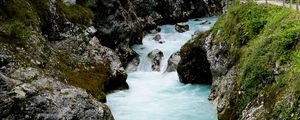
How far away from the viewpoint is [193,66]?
1289 inches

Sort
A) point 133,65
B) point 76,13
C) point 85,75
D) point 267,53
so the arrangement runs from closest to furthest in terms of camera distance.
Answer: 1. point 267,53
2. point 85,75
3. point 76,13
4. point 133,65

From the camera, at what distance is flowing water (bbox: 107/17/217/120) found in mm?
26250

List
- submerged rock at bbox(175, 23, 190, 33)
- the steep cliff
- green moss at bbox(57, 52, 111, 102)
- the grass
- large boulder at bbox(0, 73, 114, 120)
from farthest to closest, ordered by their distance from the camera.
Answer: submerged rock at bbox(175, 23, 190, 33)
green moss at bbox(57, 52, 111, 102)
large boulder at bbox(0, 73, 114, 120)
the steep cliff
the grass

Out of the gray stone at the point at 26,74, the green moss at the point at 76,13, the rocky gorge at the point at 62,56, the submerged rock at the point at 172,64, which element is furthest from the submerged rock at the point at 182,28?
the gray stone at the point at 26,74

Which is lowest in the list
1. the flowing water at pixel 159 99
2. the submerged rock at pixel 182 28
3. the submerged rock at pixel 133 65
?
the flowing water at pixel 159 99

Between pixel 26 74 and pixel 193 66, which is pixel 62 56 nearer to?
pixel 26 74

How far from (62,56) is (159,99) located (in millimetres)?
6732

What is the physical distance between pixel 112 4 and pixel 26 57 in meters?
16.8

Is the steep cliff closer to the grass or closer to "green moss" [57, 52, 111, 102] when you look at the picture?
the grass

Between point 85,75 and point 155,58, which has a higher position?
point 85,75

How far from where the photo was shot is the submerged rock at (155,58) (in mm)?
39188

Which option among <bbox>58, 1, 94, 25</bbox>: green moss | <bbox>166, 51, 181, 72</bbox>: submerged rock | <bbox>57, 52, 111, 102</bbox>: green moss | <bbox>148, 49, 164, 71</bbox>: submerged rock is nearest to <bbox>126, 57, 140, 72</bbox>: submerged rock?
<bbox>148, 49, 164, 71</bbox>: submerged rock

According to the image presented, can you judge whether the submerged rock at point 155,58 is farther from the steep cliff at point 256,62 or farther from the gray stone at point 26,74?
the gray stone at point 26,74

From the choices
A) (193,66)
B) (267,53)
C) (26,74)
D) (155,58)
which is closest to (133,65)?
(155,58)
